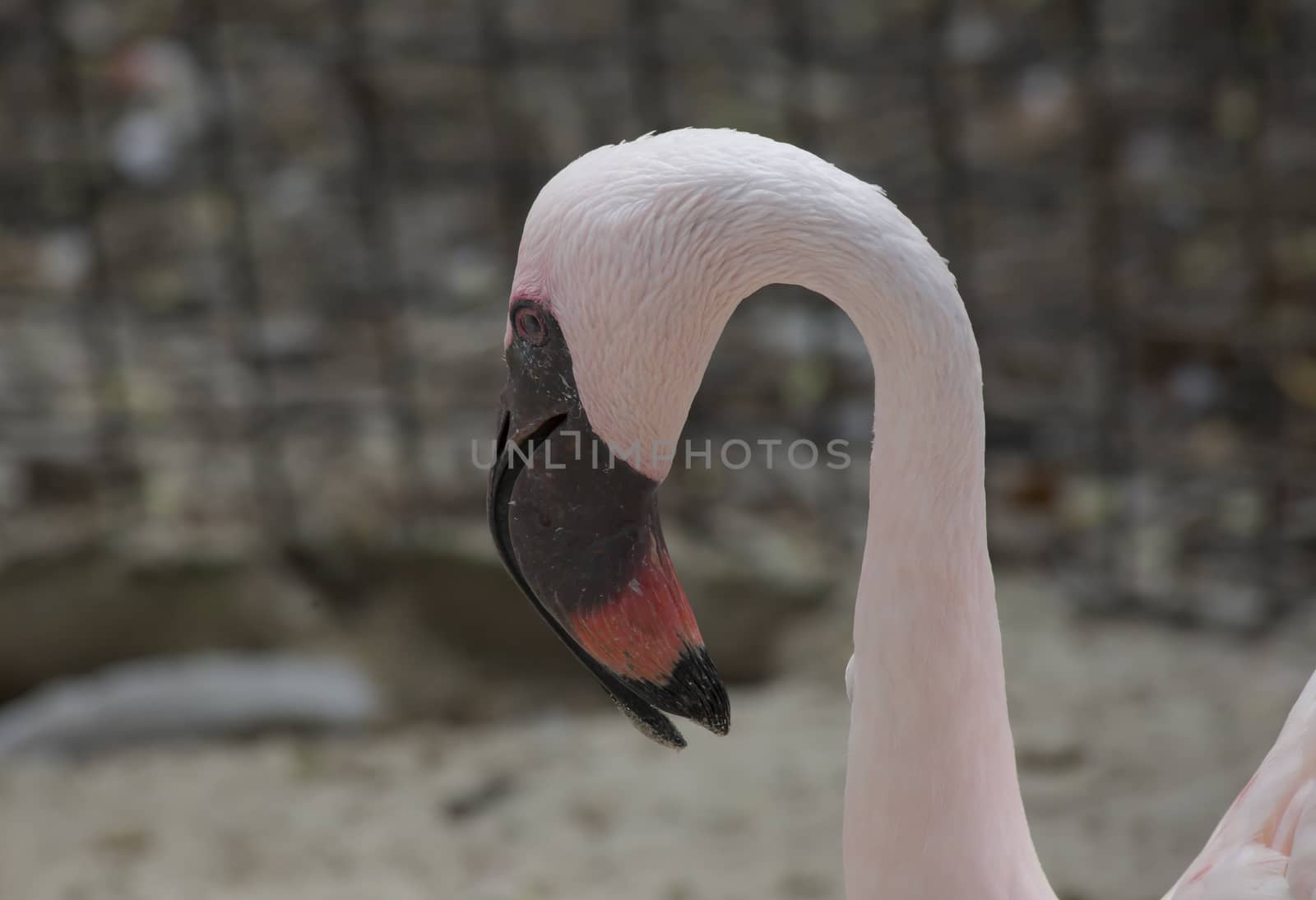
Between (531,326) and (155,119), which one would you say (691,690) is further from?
(155,119)

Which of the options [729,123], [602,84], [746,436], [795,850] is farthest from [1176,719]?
[602,84]

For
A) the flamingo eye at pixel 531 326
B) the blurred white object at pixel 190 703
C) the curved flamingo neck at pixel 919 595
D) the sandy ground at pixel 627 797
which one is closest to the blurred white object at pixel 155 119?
the blurred white object at pixel 190 703

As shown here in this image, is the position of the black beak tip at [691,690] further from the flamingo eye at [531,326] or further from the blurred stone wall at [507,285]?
the blurred stone wall at [507,285]

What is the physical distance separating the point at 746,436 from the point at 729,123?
4.26ft

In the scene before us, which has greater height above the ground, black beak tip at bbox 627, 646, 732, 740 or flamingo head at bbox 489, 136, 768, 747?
flamingo head at bbox 489, 136, 768, 747

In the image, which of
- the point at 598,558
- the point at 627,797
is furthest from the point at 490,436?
the point at 598,558

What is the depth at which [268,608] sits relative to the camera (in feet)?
9.26

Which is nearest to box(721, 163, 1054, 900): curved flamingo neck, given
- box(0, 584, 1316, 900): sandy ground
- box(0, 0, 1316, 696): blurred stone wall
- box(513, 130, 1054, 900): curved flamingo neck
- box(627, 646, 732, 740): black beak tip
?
box(513, 130, 1054, 900): curved flamingo neck

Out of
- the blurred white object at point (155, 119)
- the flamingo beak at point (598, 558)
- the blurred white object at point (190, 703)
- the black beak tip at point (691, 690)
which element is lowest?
the blurred white object at point (190, 703)

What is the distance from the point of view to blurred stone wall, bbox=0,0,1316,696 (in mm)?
2852

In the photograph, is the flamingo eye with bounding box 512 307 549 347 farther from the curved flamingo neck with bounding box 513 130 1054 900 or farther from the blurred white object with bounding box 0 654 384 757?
the blurred white object with bounding box 0 654 384 757

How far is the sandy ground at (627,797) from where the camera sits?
222cm

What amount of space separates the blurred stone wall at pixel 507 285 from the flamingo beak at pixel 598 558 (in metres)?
1.60

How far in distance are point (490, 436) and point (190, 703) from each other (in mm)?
852
